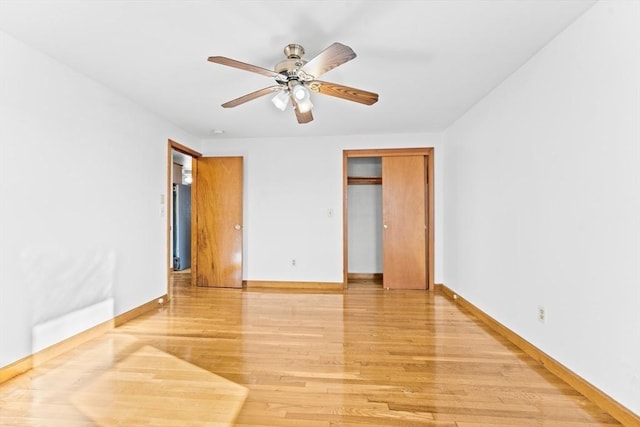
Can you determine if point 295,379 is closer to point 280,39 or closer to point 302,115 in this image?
point 302,115

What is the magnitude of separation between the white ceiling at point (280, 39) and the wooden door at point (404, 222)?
1.55 meters

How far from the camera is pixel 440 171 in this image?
15.5ft

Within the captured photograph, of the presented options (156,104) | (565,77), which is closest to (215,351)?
(156,104)

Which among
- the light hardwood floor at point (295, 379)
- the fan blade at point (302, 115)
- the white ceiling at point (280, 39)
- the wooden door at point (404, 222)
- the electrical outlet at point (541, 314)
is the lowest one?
the light hardwood floor at point (295, 379)

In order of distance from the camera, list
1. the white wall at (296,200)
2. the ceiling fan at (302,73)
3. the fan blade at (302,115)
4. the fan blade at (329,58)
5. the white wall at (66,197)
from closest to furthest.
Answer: the fan blade at (329,58), the ceiling fan at (302,73), the white wall at (66,197), the fan blade at (302,115), the white wall at (296,200)

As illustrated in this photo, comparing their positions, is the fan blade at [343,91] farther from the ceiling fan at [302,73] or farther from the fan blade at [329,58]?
the fan blade at [329,58]

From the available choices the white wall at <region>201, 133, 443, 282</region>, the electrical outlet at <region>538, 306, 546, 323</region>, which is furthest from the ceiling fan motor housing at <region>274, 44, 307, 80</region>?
the white wall at <region>201, 133, 443, 282</region>

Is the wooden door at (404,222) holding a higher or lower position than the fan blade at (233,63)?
lower

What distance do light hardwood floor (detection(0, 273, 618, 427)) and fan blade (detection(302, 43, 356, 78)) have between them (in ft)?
6.59

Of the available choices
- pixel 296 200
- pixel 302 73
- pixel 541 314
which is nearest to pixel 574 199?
pixel 541 314

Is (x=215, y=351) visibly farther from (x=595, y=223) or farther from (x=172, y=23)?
(x=595, y=223)

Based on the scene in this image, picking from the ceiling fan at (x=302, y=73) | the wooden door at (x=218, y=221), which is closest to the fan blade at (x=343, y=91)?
the ceiling fan at (x=302, y=73)

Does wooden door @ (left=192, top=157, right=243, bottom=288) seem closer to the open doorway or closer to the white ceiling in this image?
the white ceiling

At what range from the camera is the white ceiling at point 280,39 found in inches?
74.0
